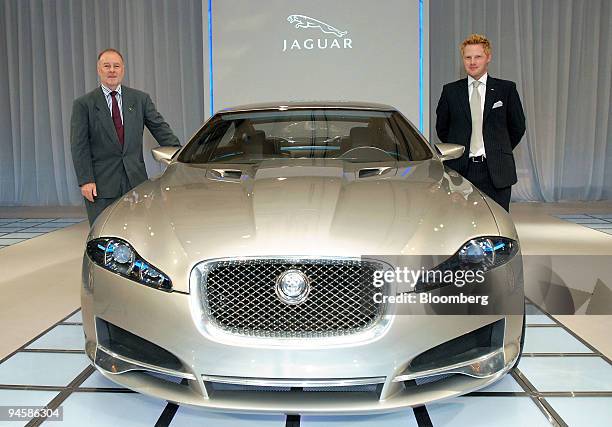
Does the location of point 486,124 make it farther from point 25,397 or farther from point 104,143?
point 25,397

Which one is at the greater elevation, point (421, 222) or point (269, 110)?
point (269, 110)

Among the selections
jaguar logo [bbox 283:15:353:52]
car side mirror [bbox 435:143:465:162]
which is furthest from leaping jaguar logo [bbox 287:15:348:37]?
car side mirror [bbox 435:143:465:162]

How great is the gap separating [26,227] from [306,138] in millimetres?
3906

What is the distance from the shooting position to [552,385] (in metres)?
1.96

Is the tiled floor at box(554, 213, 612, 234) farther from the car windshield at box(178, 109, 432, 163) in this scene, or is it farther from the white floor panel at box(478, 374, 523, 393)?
the white floor panel at box(478, 374, 523, 393)

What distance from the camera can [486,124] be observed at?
118 inches

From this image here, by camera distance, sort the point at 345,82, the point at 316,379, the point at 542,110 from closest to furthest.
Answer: the point at 316,379 < the point at 345,82 < the point at 542,110

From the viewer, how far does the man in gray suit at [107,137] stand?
9.87 ft

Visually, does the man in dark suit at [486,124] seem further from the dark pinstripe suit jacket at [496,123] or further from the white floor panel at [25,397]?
the white floor panel at [25,397]

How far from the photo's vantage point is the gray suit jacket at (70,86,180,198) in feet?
9.87

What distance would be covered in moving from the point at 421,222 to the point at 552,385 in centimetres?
77

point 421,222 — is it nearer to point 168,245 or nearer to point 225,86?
point 168,245

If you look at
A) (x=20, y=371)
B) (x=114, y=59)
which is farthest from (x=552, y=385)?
(x=114, y=59)

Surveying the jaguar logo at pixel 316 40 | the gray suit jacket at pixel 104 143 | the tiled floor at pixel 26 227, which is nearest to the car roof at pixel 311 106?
the gray suit jacket at pixel 104 143
